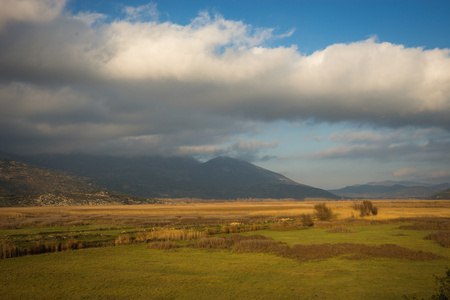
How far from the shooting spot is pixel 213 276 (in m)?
14.3

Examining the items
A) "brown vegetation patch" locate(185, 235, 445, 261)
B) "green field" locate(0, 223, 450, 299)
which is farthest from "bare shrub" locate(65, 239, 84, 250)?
"brown vegetation patch" locate(185, 235, 445, 261)

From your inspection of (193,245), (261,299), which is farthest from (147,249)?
(261,299)

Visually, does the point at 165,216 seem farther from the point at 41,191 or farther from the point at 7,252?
the point at 41,191

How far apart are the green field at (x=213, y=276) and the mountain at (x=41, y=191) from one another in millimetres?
122249

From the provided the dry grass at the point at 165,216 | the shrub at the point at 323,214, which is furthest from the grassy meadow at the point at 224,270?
the dry grass at the point at 165,216

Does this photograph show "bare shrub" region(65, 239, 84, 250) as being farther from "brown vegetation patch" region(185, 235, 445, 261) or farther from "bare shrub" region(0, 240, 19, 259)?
"brown vegetation patch" region(185, 235, 445, 261)

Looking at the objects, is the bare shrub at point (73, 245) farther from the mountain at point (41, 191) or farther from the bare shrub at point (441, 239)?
the mountain at point (41, 191)

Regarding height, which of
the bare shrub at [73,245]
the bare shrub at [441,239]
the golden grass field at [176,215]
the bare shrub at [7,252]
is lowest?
the golden grass field at [176,215]

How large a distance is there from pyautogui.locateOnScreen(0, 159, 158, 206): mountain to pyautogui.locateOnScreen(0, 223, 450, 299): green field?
12225 centimetres

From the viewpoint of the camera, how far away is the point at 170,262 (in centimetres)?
1769

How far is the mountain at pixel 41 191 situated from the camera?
4936 inches

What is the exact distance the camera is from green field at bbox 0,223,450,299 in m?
11.6

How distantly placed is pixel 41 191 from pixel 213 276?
185 meters

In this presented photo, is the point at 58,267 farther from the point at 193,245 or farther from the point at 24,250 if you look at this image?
the point at 193,245
